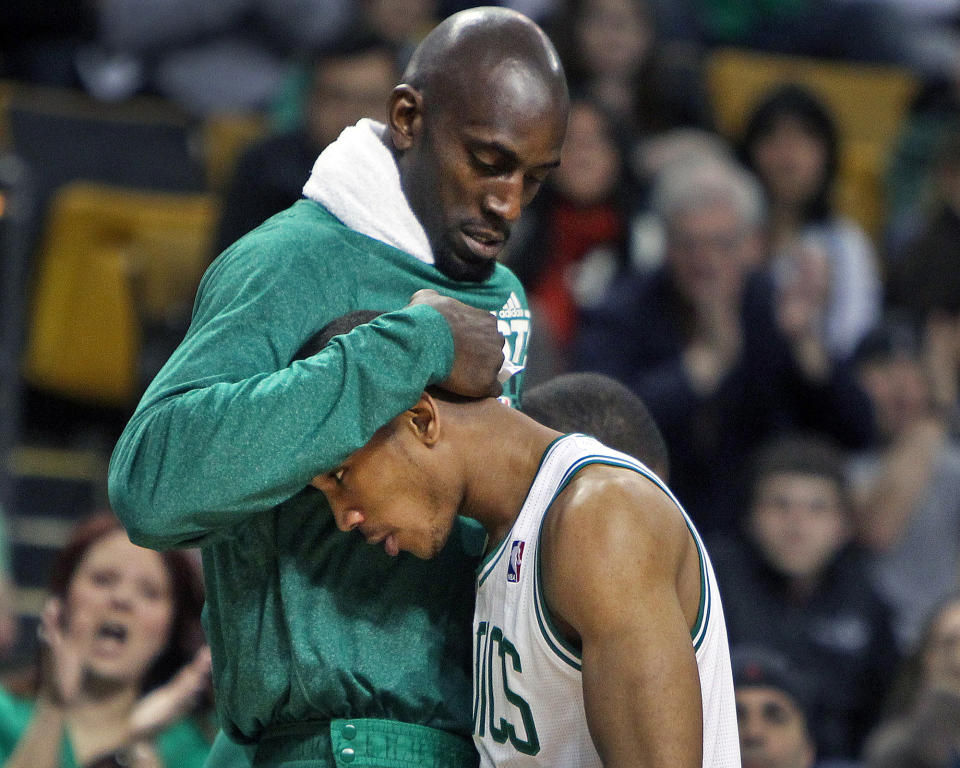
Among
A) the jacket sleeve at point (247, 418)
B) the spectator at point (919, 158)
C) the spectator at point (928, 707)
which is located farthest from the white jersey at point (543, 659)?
the spectator at point (919, 158)

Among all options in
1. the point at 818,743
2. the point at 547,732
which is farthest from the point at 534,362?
the point at 547,732

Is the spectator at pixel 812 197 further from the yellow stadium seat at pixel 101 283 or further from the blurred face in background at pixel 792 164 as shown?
the yellow stadium seat at pixel 101 283

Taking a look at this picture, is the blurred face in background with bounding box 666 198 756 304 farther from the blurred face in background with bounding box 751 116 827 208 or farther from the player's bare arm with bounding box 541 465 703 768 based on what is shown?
the player's bare arm with bounding box 541 465 703 768

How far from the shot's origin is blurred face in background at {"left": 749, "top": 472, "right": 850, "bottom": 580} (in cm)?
489

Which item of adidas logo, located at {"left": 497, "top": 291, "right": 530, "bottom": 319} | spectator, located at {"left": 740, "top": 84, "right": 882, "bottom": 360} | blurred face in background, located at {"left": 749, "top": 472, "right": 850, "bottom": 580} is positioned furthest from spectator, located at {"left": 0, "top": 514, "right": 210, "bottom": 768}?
spectator, located at {"left": 740, "top": 84, "right": 882, "bottom": 360}

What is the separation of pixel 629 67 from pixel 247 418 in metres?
4.81

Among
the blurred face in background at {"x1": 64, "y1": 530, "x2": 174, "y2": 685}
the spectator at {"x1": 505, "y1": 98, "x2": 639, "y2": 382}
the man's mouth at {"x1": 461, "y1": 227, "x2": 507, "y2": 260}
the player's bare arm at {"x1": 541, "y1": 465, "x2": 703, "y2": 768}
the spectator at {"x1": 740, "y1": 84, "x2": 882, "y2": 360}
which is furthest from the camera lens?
the spectator at {"x1": 740, "y1": 84, "x2": 882, "y2": 360}

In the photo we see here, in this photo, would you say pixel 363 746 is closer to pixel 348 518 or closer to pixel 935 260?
pixel 348 518

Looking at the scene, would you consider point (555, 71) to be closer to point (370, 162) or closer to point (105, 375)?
point (370, 162)

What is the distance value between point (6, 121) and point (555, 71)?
411 centimetres

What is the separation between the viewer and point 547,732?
2178 millimetres

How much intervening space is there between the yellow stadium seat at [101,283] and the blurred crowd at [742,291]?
0.18 meters

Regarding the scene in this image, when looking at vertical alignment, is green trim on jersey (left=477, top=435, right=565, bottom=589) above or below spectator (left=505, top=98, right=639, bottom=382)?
above

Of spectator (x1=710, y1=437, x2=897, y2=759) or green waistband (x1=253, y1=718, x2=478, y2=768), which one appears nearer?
green waistband (x1=253, y1=718, x2=478, y2=768)
